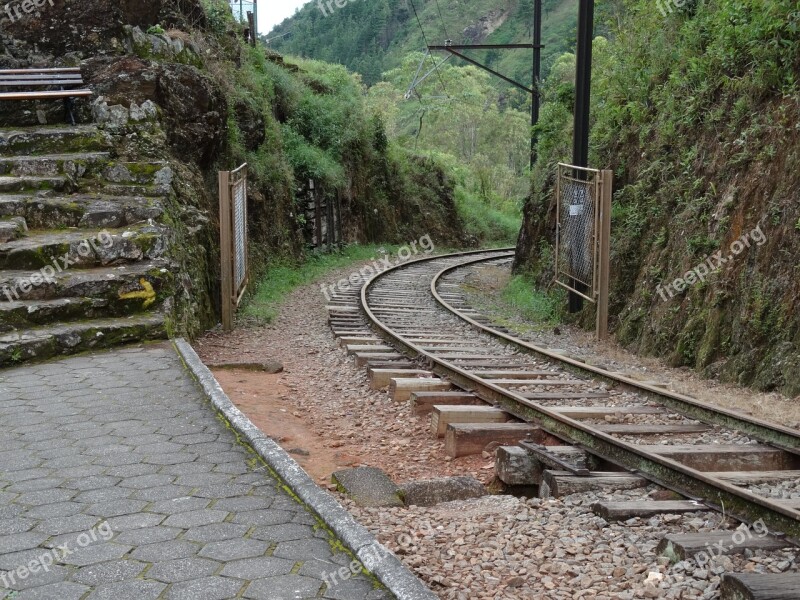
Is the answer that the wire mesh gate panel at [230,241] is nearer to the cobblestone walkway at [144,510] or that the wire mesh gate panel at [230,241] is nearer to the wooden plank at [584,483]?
the cobblestone walkway at [144,510]

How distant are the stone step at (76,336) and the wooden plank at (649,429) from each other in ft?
16.4

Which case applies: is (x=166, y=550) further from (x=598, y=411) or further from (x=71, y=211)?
(x=71, y=211)

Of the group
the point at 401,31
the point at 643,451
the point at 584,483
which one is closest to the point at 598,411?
the point at 643,451

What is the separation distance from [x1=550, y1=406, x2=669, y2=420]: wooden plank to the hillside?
7250cm

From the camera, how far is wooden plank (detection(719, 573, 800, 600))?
10.7 ft

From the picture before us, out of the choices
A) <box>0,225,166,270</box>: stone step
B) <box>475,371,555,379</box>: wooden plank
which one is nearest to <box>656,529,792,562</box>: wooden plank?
<box>475,371,555,379</box>: wooden plank

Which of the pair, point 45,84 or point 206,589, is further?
point 45,84

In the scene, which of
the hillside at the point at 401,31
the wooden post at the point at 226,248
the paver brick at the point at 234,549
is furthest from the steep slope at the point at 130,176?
the hillside at the point at 401,31

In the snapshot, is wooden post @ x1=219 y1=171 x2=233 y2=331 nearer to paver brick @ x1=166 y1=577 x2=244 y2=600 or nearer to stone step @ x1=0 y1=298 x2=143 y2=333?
stone step @ x1=0 y1=298 x2=143 y2=333

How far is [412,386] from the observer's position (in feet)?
27.0

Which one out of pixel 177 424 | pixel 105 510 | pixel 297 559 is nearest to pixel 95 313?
pixel 177 424

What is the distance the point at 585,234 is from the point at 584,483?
7577mm

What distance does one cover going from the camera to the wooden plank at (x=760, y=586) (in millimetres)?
3268

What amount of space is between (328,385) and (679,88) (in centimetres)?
682
